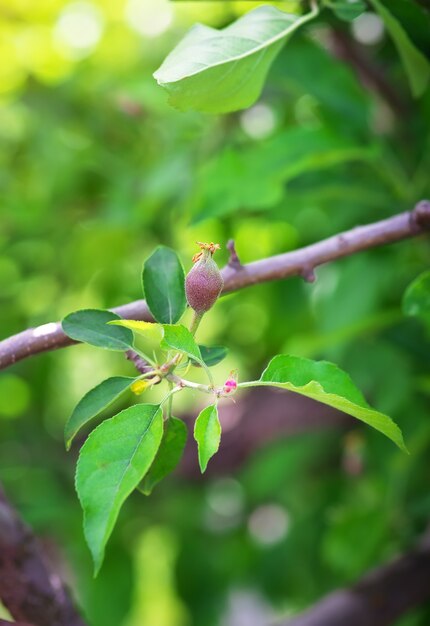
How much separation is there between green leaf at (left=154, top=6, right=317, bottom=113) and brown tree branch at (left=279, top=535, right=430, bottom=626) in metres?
0.74

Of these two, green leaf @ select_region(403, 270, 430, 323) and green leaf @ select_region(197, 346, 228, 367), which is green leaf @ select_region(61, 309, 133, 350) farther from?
green leaf @ select_region(403, 270, 430, 323)

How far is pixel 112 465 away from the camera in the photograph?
0.61m

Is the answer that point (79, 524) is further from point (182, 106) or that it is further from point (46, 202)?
point (182, 106)

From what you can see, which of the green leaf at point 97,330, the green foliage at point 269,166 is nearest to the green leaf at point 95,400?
the green leaf at point 97,330

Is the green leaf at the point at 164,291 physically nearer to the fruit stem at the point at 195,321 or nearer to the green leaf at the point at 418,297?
the fruit stem at the point at 195,321

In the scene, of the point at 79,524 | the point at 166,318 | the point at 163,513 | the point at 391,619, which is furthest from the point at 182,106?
the point at 163,513

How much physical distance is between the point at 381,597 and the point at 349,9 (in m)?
0.81

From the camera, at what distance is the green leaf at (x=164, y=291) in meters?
0.74

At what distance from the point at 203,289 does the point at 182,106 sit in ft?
0.65

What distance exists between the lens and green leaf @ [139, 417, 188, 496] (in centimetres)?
70

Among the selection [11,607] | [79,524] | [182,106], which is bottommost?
[79,524]

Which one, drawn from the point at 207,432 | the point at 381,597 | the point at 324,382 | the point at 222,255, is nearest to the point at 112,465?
the point at 207,432

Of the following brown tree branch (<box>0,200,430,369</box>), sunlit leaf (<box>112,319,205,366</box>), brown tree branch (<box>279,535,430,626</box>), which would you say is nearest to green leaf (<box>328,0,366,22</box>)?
brown tree branch (<box>0,200,430,369</box>)

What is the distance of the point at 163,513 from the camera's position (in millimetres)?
1948
